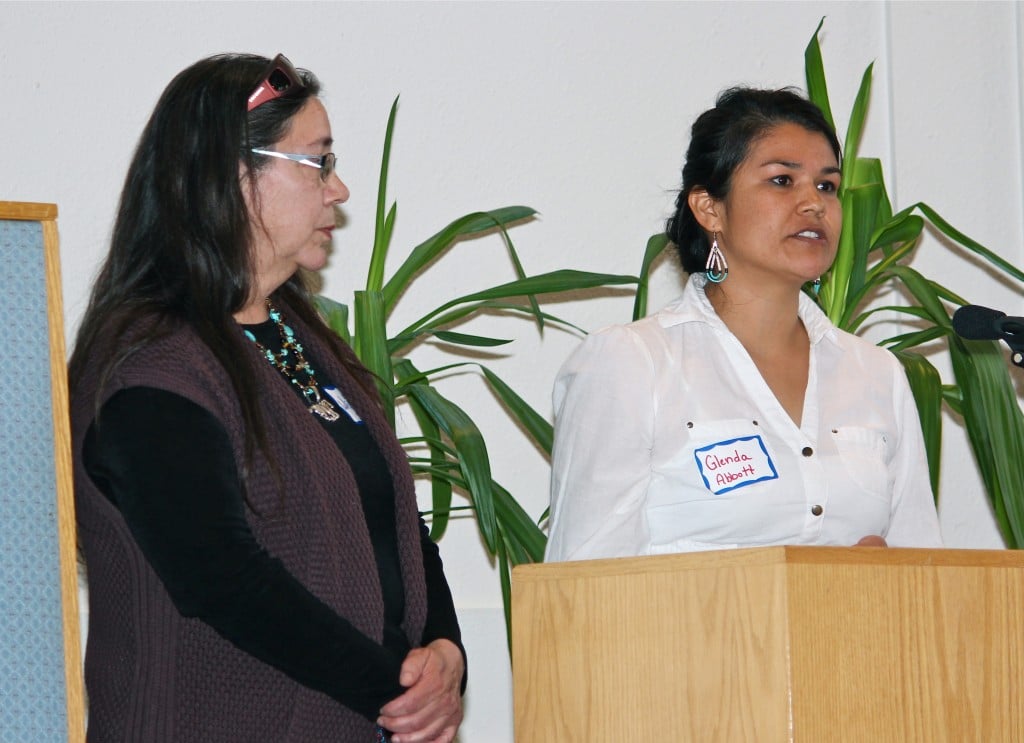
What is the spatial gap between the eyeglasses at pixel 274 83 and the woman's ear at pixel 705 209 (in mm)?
888

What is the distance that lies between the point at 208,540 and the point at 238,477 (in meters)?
0.11

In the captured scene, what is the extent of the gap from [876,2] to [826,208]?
143 cm

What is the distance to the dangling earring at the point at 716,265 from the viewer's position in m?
2.45

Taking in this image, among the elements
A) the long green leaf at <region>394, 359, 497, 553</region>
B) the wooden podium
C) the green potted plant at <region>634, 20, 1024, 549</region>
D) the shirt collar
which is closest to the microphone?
the wooden podium

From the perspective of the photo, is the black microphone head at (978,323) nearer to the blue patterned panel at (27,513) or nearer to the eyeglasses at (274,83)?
the eyeglasses at (274,83)

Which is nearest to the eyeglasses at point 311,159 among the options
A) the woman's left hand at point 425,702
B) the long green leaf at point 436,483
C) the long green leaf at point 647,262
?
the woman's left hand at point 425,702

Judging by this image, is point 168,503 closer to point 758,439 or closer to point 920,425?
point 758,439

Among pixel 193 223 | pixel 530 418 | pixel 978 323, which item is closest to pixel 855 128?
pixel 530 418

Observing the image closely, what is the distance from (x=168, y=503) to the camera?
154 centimetres

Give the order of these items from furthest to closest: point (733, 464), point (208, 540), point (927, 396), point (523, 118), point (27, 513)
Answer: point (523, 118) < point (927, 396) < point (733, 464) < point (208, 540) < point (27, 513)

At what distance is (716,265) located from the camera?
2.47m

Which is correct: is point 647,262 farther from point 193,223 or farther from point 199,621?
point 199,621

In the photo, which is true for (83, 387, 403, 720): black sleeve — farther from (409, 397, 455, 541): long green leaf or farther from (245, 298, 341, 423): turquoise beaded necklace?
(409, 397, 455, 541): long green leaf

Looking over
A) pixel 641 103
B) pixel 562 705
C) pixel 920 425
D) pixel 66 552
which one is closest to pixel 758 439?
pixel 920 425
